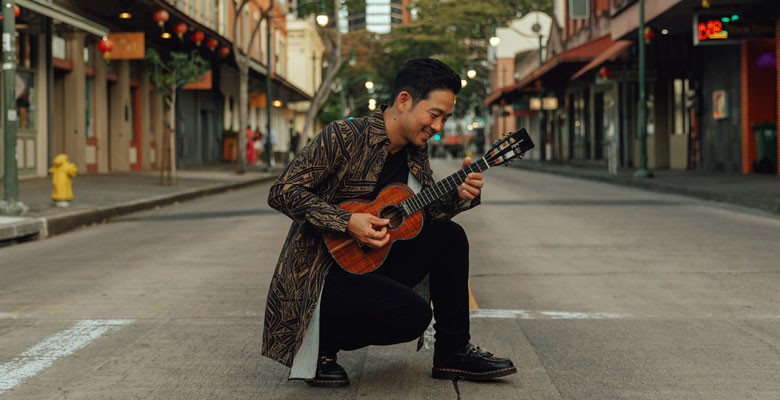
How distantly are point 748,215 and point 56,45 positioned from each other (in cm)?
1896

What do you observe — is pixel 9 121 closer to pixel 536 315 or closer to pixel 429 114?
pixel 536 315

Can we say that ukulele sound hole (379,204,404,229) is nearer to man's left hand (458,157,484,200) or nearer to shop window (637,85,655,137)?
man's left hand (458,157,484,200)

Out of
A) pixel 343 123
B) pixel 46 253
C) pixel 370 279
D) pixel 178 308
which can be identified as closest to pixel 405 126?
pixel 343 123

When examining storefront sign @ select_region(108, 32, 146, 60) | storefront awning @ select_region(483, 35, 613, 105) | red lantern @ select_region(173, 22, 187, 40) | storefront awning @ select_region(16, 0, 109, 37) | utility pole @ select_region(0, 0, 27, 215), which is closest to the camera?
utility pole @ select_region(0, 0, 27, 215)

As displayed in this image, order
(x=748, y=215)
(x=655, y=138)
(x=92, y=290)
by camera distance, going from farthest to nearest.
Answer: (x=655, y=138), (x=748, y=215), (x=92, y=290)

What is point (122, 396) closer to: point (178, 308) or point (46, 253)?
point (178, 308)

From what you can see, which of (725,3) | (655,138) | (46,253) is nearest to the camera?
(46,253)

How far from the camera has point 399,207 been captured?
4.67 m

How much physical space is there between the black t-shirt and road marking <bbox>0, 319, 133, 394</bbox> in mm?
1860

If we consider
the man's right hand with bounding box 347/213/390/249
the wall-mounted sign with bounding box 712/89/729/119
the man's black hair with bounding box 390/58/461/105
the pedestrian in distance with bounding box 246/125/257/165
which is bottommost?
the man's right hand with bounding box 347/213/390/249

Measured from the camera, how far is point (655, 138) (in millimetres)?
38375

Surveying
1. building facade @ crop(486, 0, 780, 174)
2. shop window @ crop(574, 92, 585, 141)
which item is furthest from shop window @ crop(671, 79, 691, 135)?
shop window @ crop(574, 92, 585, 141)

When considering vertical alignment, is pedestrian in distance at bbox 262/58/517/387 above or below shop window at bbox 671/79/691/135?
below

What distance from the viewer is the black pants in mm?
4629
